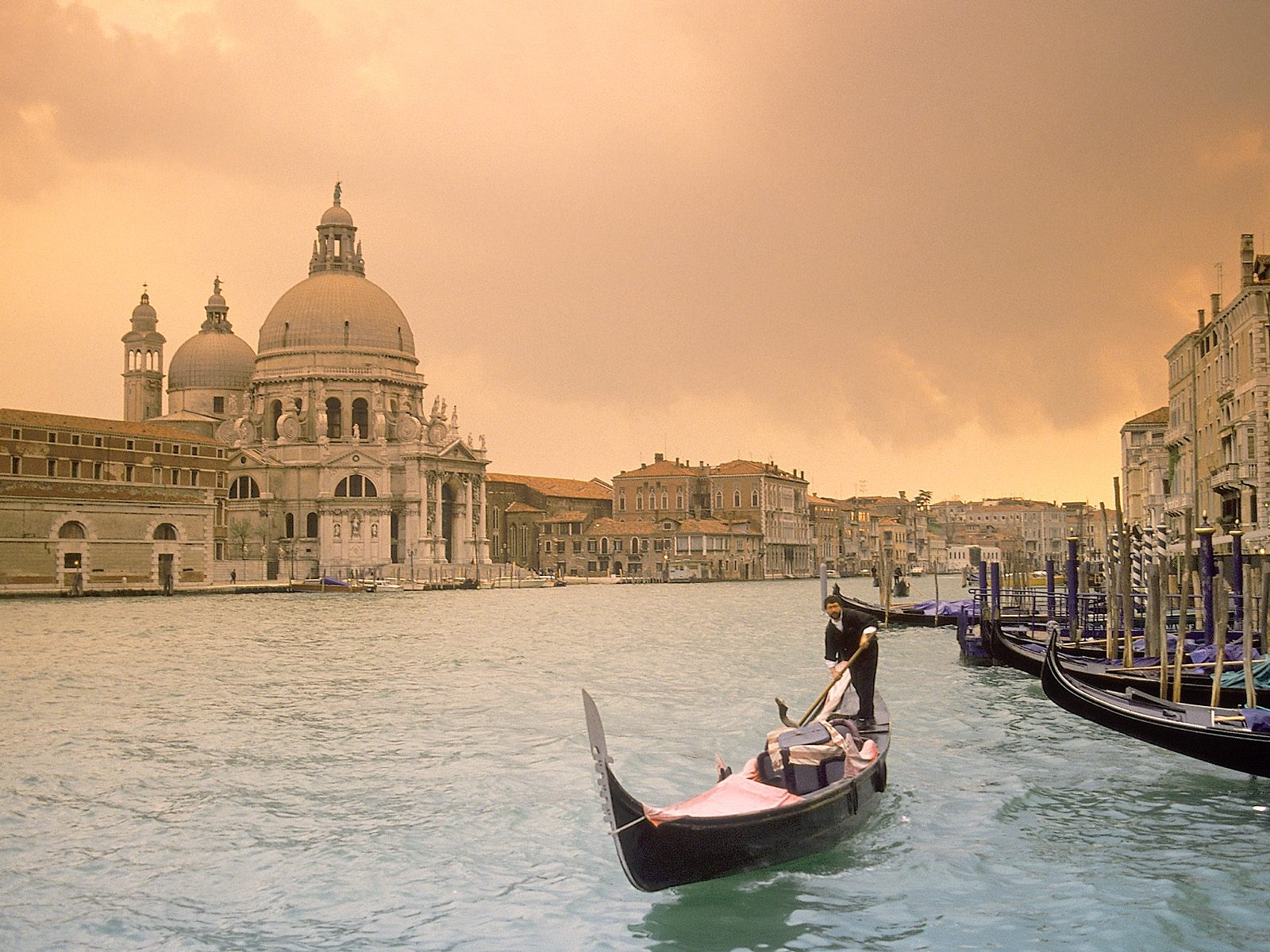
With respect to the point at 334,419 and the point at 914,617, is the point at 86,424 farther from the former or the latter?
the point at 914,617

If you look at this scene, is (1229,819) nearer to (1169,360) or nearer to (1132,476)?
(1169,360)

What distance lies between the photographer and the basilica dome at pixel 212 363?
253ft

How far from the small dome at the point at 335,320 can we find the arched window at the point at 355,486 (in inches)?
309

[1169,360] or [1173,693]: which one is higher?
[1169,360]

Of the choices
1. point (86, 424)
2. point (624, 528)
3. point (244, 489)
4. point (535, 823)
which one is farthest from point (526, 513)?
point (535, 823)

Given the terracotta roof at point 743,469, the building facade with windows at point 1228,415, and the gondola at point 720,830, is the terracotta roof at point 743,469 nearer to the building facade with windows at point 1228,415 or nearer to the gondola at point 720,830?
the building facade with windows at point 1228,415

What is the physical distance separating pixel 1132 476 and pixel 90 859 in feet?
140

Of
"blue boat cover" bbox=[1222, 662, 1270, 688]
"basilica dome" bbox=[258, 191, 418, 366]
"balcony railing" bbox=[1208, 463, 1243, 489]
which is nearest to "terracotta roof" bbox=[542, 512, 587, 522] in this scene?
"basilica dome" bbox=[258, 191, 418, 366]

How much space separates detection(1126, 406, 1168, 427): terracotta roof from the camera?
46.3 meters

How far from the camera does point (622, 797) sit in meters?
6.78

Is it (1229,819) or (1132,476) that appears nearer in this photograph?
(1229,819)

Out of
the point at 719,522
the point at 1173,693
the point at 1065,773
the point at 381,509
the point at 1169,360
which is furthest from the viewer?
the point at 719,522

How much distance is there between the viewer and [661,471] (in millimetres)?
81500

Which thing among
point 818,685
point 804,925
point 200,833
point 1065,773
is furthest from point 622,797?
point 818,685
